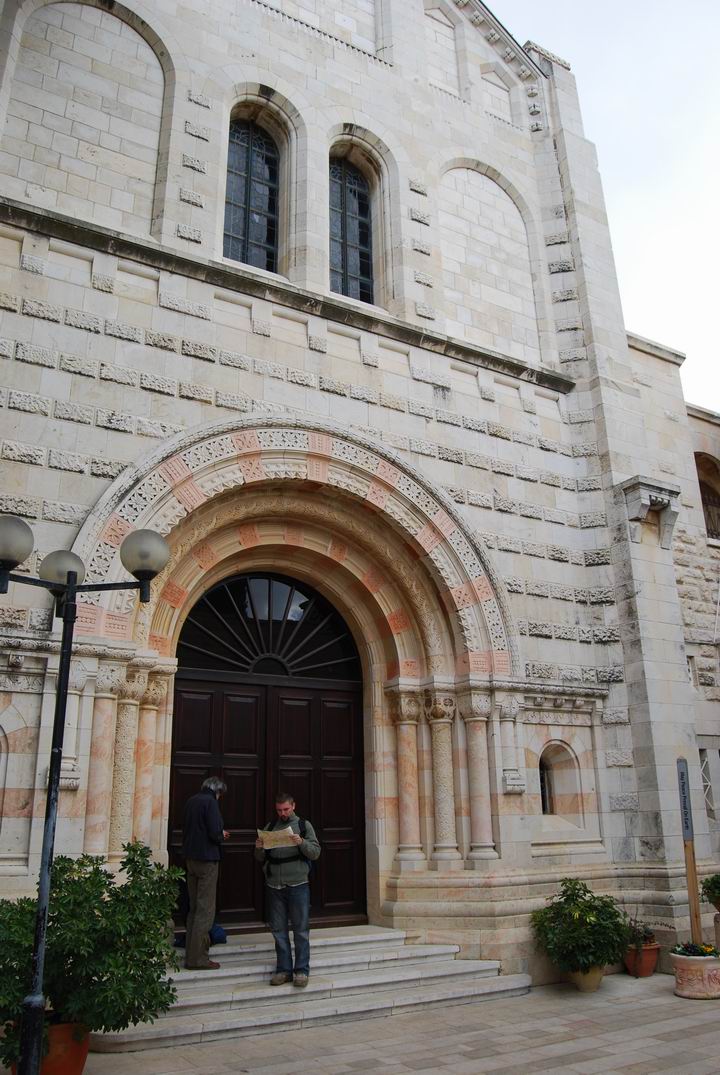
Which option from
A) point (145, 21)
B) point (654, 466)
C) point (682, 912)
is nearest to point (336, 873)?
point (682, 912)

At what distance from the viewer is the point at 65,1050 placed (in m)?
5.96

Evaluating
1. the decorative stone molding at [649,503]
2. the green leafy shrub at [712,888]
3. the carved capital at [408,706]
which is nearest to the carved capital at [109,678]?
the carved capital at [408,706]

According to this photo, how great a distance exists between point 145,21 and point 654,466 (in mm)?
9715

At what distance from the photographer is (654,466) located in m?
13.4

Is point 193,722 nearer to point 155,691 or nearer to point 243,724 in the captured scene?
point 243,724

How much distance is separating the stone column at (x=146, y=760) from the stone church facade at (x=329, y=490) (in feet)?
0.14

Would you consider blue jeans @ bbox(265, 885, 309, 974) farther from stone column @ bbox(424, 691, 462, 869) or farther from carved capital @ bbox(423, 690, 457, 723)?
carved capital @ bbox(423, 690, 457, 723)

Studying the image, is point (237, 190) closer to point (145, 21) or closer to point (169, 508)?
point (145, 21)

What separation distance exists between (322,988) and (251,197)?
10095 mm

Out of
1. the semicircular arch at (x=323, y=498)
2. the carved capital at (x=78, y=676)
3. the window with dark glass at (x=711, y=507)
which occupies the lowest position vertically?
the carved capital at (x=78, y=676)

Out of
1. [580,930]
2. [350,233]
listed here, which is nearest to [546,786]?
[580,930]

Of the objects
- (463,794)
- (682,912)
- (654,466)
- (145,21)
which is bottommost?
(682,912)

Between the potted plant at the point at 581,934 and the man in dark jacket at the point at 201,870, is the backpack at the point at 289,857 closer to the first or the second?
the man in dark jacket at the point at 201,870

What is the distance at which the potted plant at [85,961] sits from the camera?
227 inches
